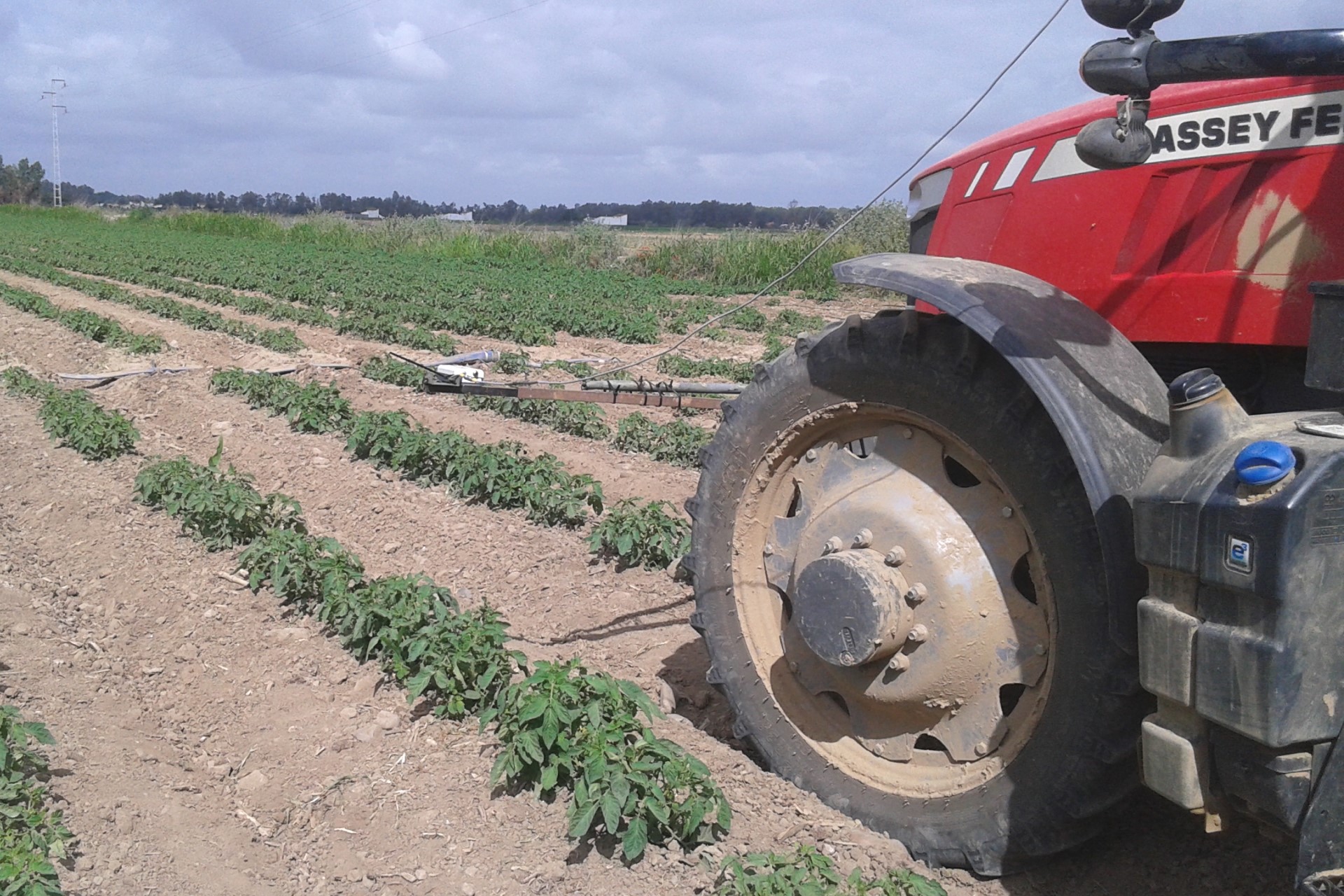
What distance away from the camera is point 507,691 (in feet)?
11.4

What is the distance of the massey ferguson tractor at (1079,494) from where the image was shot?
195 centimetres

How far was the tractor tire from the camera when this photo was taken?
239 centimetres

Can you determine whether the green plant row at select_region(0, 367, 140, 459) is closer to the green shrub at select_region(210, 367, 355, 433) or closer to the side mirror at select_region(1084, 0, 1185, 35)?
the green shrub at select_region(210, 367, 355, 433)

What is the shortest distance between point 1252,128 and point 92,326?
1324 centimetres

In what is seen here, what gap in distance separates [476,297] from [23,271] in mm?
10332

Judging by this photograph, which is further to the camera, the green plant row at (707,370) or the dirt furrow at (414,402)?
the green plant row at (707,370)

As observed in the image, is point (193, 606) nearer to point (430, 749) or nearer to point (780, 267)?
point (430, 749)

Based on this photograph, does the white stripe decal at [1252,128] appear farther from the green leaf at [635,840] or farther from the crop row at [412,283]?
the crop row at [412,283]

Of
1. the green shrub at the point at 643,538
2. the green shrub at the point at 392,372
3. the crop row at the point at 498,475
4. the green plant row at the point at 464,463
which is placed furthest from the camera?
the green shrub at the point at 392,372

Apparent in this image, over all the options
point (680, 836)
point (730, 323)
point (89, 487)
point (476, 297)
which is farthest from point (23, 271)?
point (680, 836)

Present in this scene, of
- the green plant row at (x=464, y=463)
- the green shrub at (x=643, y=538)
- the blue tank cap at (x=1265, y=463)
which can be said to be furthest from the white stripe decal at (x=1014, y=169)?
the green plant row at (x=464, y=463)

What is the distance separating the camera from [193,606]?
5086mm

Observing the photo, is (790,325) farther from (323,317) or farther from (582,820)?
(582,820)

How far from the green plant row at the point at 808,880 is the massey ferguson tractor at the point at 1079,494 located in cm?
17
